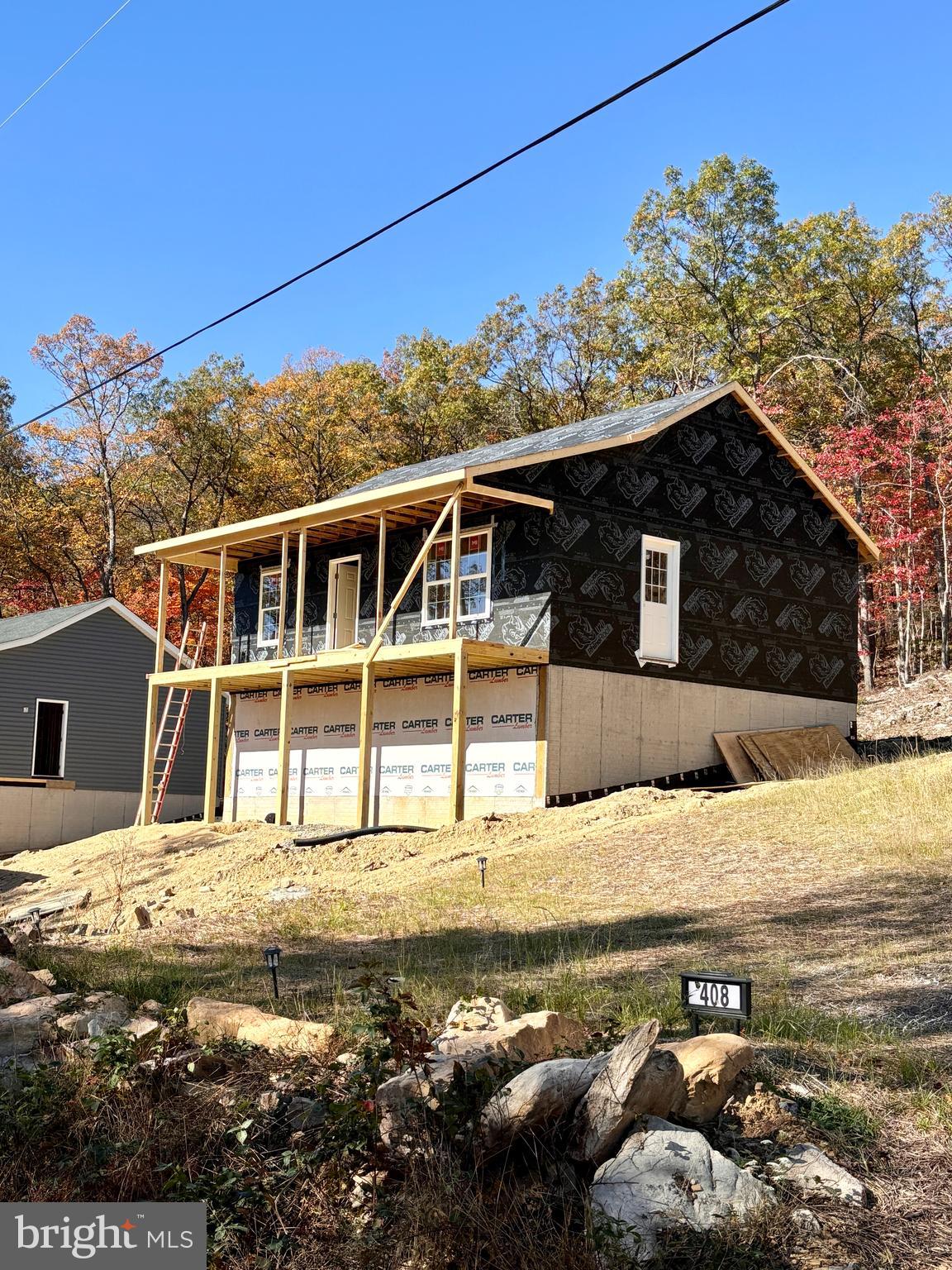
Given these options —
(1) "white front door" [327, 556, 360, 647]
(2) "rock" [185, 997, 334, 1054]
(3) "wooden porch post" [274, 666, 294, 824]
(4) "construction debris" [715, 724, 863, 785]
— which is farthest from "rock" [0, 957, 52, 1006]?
(1) "white front door" [327, 556, 360, 647]

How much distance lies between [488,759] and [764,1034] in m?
16.1

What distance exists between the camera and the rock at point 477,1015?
6980 mm

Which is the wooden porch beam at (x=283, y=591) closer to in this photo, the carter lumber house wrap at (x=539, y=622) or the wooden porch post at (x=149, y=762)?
the carter lumber house wrap at (x=539, y=622)

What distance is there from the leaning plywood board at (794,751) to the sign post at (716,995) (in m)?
17.7

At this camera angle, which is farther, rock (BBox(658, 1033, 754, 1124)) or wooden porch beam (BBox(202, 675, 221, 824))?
wooden porch beam (BBox(202, 675, 221, 824))

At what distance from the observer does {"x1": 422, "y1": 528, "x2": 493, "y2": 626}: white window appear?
78.6ft

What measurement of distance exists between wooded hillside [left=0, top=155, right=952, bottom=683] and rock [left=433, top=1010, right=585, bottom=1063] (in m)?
33.6

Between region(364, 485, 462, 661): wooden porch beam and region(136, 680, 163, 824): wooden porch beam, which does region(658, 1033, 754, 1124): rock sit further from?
region(136, 680, 163, 824): wooden porch beam

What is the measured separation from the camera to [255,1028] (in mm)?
7406

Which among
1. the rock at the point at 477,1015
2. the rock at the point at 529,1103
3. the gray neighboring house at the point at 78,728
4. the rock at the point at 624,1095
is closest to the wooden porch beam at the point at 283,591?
the gray neighboring house at the point at 78,728

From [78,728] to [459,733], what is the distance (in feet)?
47.9

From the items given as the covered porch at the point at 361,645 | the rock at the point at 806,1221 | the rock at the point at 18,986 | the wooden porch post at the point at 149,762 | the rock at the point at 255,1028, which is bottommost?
the rock at the point at 806,1221

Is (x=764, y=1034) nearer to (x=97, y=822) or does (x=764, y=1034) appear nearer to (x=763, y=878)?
(x=763, y=878)

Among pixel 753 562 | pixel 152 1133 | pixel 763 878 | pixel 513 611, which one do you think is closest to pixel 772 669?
pixel 753 562
